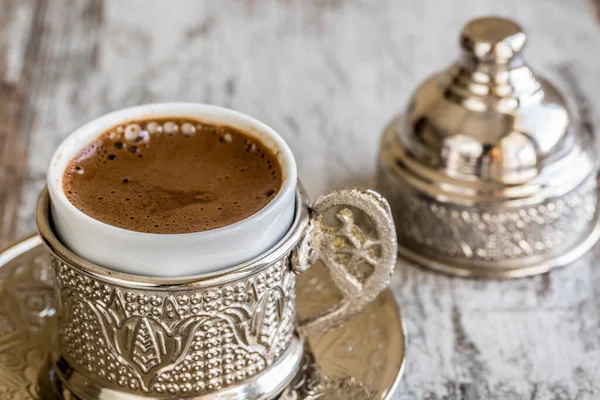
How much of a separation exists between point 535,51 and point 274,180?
3.25 feet

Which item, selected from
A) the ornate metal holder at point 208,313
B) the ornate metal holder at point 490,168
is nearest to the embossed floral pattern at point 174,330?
the ornate metal holder at point 208,313

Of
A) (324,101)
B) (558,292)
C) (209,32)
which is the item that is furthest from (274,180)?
(209,32)

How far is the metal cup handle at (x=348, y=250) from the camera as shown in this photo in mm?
834

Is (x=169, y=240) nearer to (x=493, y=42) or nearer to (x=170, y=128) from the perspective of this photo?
(x=170, y=128)

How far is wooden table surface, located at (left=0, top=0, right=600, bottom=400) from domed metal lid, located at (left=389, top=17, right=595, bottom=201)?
135mm

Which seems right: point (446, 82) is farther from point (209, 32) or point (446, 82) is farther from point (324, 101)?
point (209, 32)

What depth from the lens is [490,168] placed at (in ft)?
3.61

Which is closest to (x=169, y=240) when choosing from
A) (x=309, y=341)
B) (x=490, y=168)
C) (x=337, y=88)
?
(x=309, y=341)

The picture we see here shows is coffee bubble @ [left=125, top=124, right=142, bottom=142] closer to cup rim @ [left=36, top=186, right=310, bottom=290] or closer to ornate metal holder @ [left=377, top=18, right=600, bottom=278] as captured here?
cup rim @ [left=36, top=186, right=310, bottom=290]

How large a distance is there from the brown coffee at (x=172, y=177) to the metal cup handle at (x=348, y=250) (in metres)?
0.06

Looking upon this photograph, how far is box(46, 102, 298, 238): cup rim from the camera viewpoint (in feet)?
2.44

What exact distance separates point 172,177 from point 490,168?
441 millimetres

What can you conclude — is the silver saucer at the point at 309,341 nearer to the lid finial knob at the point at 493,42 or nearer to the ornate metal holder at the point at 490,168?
the ornate metal holder at the point at 490,168

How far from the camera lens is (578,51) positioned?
5.48 ft
